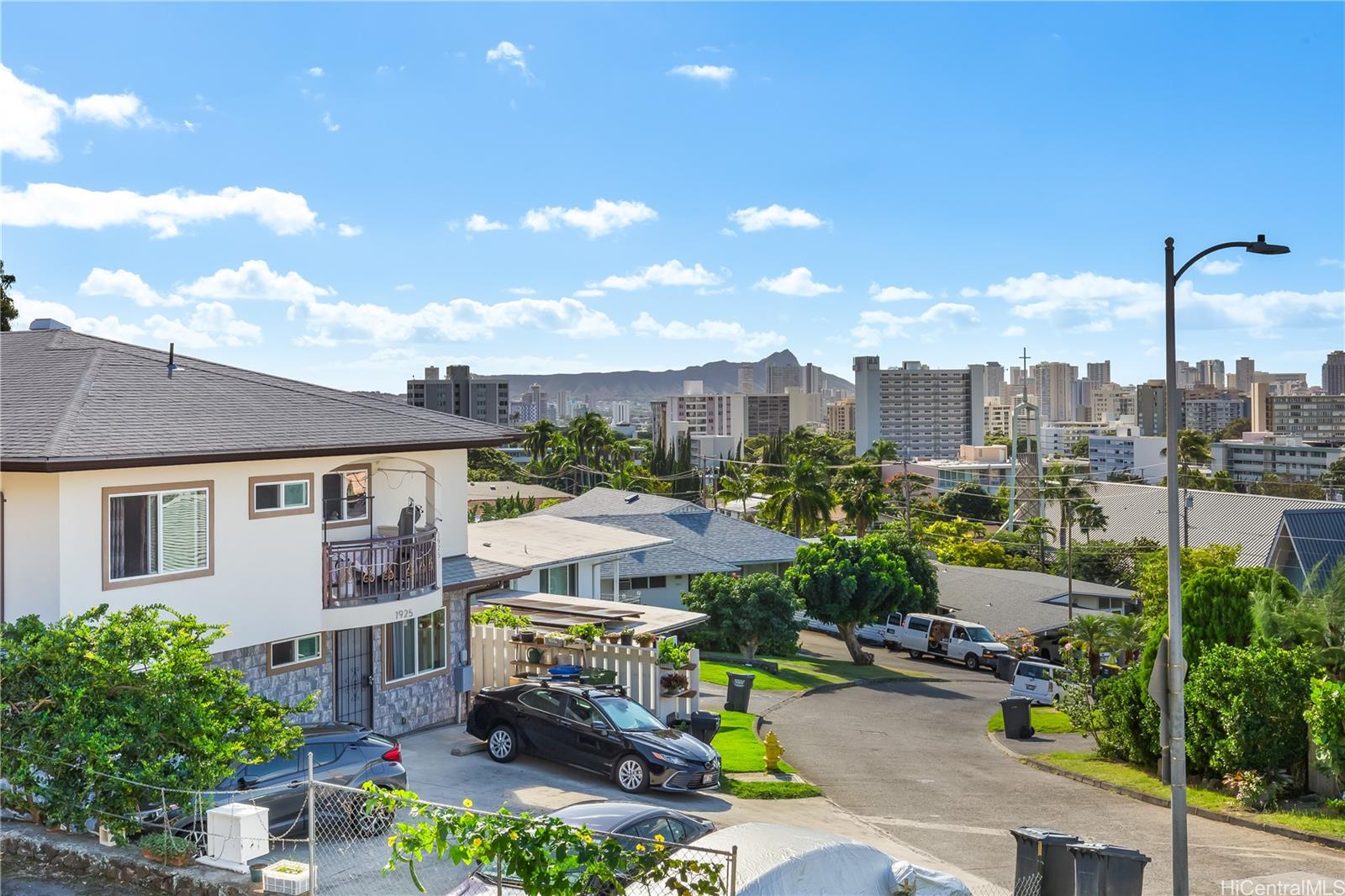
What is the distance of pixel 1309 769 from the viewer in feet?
61.2

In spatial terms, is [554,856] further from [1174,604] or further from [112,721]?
[1174,604]

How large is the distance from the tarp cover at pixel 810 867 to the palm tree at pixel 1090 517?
233 feet

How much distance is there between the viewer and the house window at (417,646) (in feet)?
64.2

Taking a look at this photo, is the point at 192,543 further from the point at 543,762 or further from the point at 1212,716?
the point at 1212,716

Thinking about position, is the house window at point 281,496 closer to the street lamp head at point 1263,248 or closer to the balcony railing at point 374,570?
the balcony railing at point 374,570

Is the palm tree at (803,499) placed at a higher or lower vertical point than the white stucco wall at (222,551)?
lower

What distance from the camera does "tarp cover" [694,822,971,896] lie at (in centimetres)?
926

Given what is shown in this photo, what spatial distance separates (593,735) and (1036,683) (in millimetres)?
23736

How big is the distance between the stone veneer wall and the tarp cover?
855cm

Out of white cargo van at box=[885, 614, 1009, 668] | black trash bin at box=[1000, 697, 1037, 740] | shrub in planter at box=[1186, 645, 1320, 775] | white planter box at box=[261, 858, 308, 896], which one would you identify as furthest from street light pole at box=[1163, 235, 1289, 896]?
white cargo van at box=[885, 614, 1009, 668]

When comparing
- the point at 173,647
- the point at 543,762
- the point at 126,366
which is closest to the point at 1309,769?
the point at 543,762

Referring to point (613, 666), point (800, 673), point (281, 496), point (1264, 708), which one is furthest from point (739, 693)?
point (281, 496)

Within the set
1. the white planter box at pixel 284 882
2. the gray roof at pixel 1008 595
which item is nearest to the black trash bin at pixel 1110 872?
the white planter box at pixel 284 882

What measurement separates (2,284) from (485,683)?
32.3 metres
